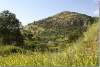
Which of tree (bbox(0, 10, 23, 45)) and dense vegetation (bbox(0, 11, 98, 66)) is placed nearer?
dense vegetation (bbox(0, 11, 98, 66))

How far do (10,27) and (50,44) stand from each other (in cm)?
683

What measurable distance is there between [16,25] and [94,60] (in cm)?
2131

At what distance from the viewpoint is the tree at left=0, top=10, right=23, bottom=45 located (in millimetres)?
26359

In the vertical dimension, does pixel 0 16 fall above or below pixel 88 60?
above

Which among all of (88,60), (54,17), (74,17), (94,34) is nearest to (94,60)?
(88,60)

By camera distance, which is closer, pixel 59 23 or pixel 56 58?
pixel 56 58

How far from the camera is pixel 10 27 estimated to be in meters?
27.5

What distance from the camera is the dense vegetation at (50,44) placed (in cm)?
737

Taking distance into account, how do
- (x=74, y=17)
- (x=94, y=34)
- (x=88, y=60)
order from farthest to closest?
(x=74, y=17) < (x=94, y=34) < (x=88, y=60)

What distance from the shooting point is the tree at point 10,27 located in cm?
2636

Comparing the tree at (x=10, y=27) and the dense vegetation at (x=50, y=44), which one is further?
the tree at (x=10, y=27)

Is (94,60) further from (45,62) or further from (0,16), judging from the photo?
(0,16)

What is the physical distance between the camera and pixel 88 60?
23.2ft

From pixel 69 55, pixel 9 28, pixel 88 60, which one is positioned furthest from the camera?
pixel 9 28
